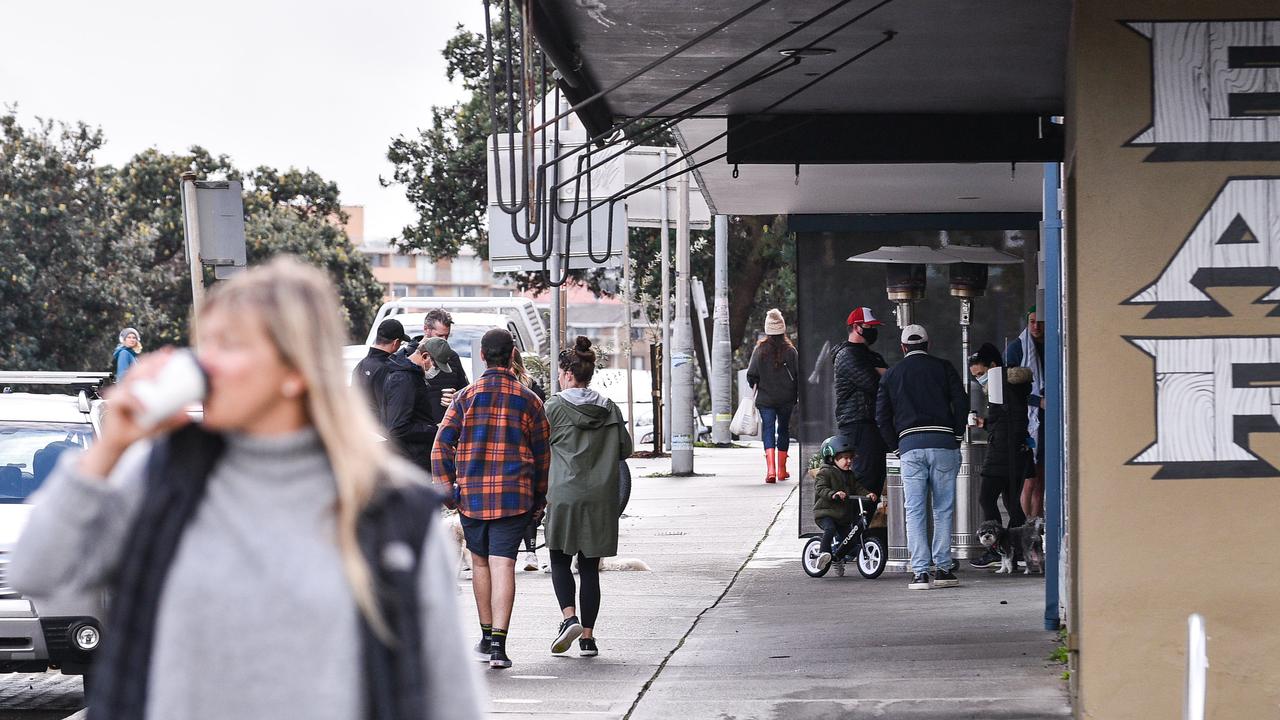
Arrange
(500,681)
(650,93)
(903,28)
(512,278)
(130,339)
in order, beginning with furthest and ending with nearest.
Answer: (512,278), (130,339), (650,93), (500,681), (903,28)

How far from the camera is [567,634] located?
27.3ft

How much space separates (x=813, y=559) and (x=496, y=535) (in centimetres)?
392

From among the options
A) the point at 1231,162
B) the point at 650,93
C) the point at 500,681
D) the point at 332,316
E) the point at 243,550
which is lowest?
the point at 500,681

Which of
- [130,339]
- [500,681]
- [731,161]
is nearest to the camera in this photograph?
[500,681]

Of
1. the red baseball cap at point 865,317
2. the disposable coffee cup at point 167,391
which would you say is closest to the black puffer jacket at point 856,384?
the red baseball cap at point 865,317

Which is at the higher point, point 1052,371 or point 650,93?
point 650,93

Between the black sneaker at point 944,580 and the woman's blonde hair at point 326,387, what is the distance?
849 cm

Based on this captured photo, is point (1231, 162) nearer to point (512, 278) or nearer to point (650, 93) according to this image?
point (650, 93)

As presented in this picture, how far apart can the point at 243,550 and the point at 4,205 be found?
125 ft

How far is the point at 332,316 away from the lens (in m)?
2.57

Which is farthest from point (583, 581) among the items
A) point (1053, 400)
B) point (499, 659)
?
point (1053, 400)

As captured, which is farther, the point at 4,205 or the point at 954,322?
the point at 4,205

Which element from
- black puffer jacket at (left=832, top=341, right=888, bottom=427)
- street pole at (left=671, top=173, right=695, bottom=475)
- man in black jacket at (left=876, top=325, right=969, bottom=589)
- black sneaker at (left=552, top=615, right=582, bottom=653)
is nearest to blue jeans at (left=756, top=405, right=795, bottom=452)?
street pole at (left=671, top=173, right=695, bottom=475)

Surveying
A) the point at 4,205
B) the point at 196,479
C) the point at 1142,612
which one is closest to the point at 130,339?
the point at 1142,612
